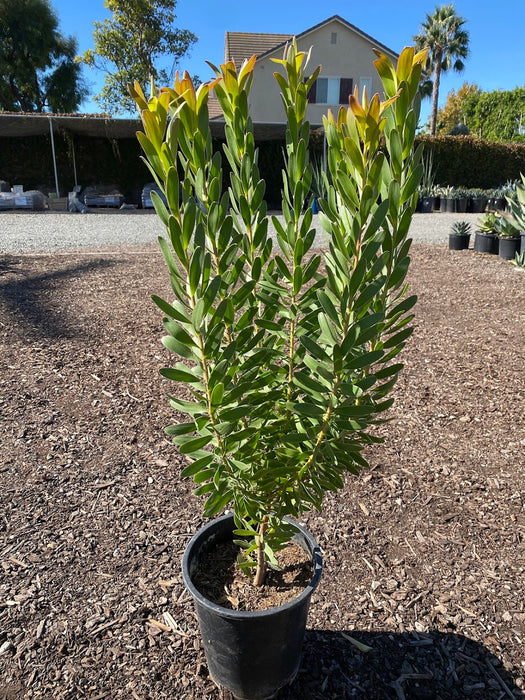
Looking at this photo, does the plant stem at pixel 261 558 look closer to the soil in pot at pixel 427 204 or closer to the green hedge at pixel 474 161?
the soil in pot at pixel 427 204

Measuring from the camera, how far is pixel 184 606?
1.93 metres

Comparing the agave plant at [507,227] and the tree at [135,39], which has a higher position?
the tree at [135,39]

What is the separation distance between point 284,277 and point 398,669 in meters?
1.39

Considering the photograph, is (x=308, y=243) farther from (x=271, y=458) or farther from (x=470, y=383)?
(x=470, y=383)

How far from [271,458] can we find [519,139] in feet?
116

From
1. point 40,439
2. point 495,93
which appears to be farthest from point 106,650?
point 495,93

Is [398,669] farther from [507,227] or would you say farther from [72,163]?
[72,163]

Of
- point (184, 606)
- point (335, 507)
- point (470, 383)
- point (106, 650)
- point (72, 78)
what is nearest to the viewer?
point (106, 650)

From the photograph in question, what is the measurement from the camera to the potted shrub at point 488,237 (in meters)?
8.30

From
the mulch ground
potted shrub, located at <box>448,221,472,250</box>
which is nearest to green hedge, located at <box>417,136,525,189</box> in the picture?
potted shrub, located at <box>448,221,472,250</box>

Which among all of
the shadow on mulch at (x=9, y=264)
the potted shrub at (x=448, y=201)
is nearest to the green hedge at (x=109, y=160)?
the potted shrub at (x=448, y=201)

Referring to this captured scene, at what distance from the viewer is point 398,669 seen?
171 cm

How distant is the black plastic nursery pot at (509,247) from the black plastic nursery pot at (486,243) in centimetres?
29

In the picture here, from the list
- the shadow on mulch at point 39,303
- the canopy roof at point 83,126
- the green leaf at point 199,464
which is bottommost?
the shadow on mulch at point 39,303
